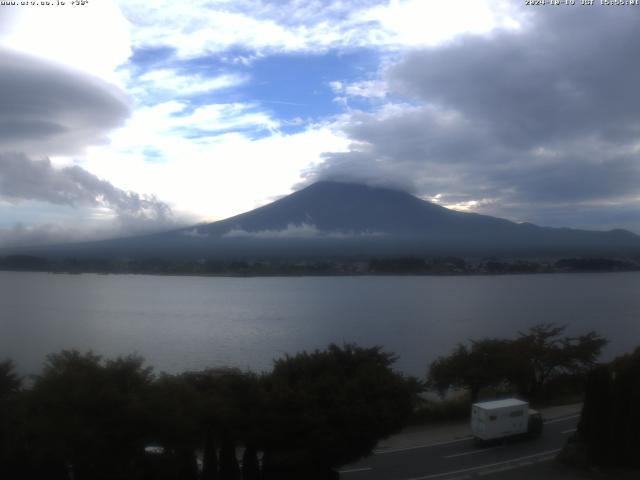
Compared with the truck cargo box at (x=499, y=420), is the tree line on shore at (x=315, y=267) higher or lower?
higher

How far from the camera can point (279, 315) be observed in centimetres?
3036

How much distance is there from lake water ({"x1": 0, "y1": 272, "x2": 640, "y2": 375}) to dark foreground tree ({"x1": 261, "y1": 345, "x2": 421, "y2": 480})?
9.03 metres

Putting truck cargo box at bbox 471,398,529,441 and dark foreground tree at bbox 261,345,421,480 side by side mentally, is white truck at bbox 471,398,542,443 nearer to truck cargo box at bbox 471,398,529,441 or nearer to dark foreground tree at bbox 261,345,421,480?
truck cargo box at bbox 471,398,529,441

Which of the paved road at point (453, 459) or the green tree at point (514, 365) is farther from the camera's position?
the green tree at point (514, 365)

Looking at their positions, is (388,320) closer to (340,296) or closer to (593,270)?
(340,296)

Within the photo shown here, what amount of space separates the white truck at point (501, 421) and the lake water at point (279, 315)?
7.96 meters

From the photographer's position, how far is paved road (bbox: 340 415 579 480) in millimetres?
7785

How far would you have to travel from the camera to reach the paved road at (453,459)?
7785 millimetres

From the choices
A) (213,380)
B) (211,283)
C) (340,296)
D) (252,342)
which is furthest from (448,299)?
(213,380)

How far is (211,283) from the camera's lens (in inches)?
2105

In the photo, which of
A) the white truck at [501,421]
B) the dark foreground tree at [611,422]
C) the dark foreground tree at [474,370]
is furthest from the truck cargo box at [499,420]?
the dark foreground tree at [474,370]

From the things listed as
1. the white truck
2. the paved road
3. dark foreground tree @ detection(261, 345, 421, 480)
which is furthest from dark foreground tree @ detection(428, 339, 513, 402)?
dark foreground tree @ detection(261, 345, 421, 480)

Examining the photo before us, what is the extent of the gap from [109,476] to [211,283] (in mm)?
48034

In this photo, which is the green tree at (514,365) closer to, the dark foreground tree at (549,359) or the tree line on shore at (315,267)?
the dark foreground tree at (549,359)
